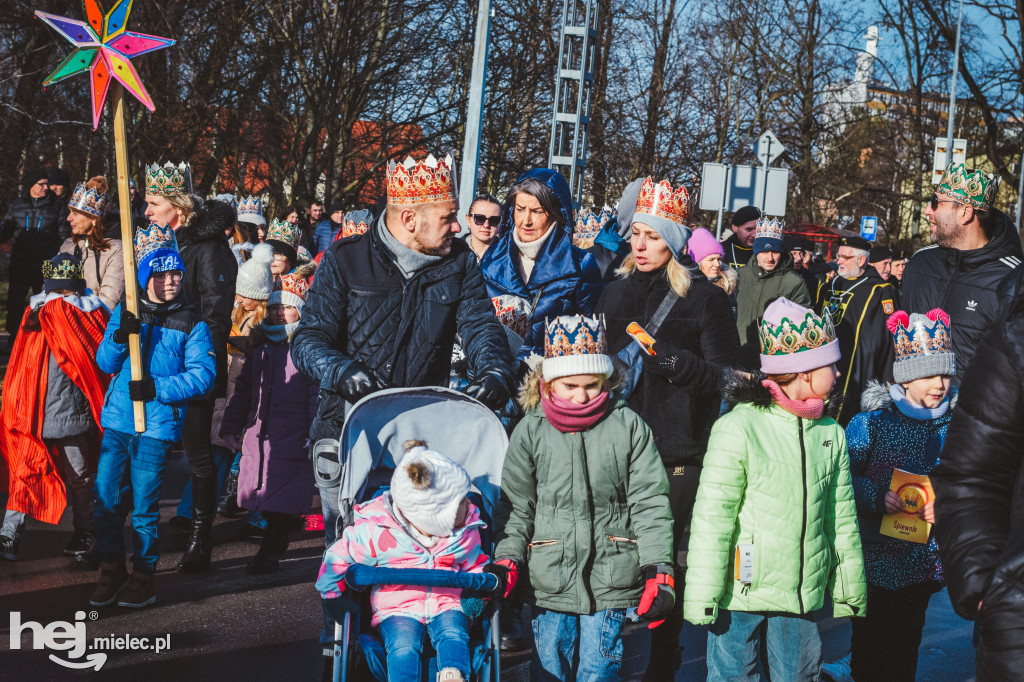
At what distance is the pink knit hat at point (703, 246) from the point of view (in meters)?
8.20

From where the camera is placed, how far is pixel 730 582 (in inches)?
172

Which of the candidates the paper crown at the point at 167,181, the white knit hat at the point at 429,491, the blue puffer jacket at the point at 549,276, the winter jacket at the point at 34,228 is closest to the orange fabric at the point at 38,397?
the paper crown at the point at 167,181

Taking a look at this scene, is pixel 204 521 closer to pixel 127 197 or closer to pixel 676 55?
pixel 127 197

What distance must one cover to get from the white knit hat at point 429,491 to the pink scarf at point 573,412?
44 cm

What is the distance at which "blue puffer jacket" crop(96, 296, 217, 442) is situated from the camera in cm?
619

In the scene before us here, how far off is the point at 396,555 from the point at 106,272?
4.30 m

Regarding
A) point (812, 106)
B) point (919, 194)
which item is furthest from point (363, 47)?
point (919, 194)

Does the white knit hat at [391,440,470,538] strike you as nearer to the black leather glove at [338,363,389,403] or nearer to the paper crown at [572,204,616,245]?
the black leather glove at [338,363,389,403]

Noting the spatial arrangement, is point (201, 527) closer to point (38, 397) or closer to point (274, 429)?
point (274, 429)

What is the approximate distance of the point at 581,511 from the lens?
443 centimetres

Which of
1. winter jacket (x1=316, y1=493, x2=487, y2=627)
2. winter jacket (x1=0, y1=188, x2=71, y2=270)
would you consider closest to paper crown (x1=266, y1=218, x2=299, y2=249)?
winter jacket (x1=0, y1=188, x2=71, y2=270)

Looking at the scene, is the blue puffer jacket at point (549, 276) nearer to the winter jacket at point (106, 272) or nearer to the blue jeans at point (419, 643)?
the blue jeans at point (419, 643)

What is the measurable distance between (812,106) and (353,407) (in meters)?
34.5

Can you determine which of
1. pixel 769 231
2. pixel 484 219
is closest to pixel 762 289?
pixel 769 231
